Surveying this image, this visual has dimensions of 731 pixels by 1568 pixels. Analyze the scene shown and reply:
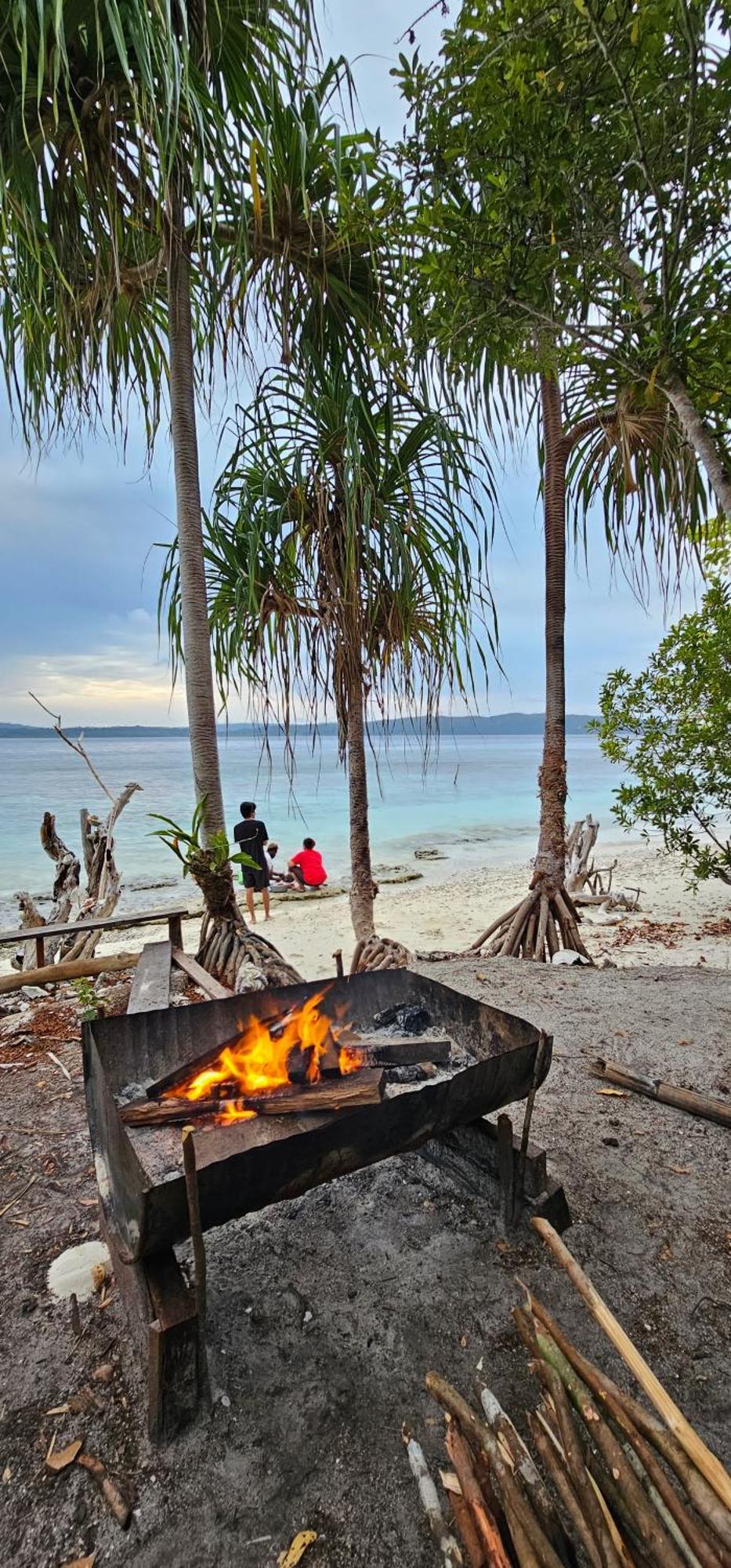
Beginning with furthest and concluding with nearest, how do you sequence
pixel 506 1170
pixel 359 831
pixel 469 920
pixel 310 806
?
pixel 310 806
pixel 469 920
pixel 359 831
pixel 506 1170

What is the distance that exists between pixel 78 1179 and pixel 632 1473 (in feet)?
5.95

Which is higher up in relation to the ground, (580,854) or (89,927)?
(89,927)

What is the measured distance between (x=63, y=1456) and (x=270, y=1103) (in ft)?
2.36

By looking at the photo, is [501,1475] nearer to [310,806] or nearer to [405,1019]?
[405,1019]

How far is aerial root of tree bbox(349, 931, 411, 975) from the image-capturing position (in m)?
4.27

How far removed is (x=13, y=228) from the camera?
2715mm

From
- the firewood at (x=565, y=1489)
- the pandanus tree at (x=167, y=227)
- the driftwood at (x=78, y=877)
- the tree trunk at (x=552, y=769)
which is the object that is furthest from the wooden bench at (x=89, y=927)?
the firewood at (x=565, y=1489)

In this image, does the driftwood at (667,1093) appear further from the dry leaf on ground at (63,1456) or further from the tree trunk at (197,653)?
the dry leaf on ground at (63,1456)

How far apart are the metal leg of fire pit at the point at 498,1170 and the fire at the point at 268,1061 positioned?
0.42 meters

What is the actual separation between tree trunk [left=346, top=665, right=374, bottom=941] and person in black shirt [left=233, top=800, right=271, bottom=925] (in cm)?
165

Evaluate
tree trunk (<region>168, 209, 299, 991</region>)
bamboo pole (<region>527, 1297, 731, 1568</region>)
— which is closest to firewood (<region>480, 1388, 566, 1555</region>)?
bamboo pole (<region>527, 1297, 731, 1568</region>)

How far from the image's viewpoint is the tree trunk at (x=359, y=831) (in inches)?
167

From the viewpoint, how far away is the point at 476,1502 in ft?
3.15

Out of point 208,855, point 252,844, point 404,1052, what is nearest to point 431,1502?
point 404,1052
